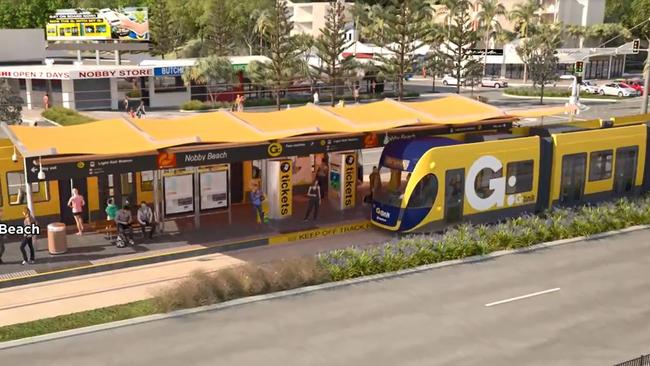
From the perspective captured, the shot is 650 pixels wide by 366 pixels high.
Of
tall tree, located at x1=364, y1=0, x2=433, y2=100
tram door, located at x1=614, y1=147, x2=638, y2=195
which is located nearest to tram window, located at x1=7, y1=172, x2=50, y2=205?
tram door, located at x1=614, y1=147, x2=638, y2=195

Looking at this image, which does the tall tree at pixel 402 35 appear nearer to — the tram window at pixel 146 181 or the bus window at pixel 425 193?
the tram window at pixel 146 181

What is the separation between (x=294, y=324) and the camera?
16.0 meters

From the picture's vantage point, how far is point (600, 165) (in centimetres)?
2609

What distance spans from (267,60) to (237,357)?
1946 inches

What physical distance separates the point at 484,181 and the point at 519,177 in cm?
157

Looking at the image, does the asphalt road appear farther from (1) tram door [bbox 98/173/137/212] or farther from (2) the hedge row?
(1) tram door [bbox 98/173/137/212]

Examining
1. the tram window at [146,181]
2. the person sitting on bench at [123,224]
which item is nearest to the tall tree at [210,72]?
the tram window at [146,181]

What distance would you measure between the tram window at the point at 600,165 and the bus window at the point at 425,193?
23.5 ft

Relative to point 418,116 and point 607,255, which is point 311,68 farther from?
point 607,255

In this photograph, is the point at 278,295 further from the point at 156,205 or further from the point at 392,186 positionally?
the point at 392,186

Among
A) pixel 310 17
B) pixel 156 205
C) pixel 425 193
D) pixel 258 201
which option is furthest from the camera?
pixel 310 17

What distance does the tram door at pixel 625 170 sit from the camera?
26688 mm

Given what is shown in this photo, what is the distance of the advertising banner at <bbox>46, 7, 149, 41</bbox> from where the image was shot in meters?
64.1

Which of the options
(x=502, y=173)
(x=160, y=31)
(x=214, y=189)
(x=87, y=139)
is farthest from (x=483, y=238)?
(x=160, y=31)
